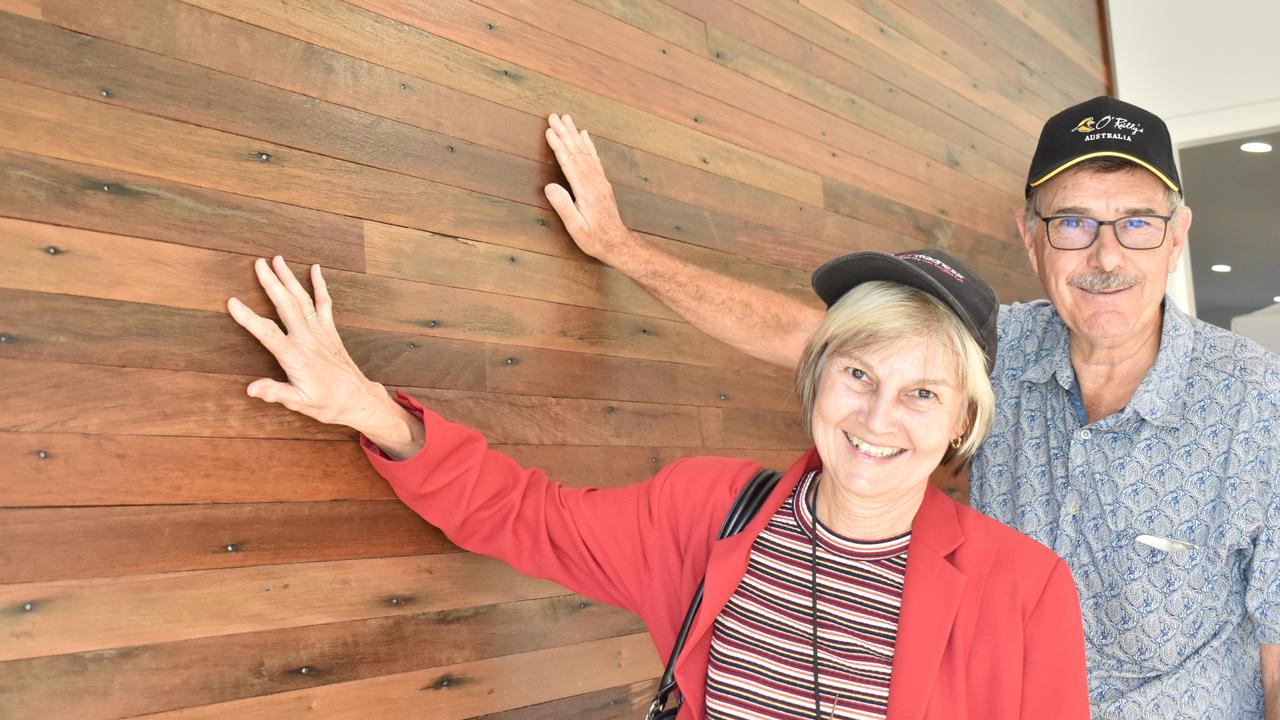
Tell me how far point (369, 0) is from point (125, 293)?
0.74 meters

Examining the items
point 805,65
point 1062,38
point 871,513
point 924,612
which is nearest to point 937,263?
point 871,513

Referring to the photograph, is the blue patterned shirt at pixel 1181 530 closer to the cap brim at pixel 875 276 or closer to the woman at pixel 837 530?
the woman at pixel 837 530

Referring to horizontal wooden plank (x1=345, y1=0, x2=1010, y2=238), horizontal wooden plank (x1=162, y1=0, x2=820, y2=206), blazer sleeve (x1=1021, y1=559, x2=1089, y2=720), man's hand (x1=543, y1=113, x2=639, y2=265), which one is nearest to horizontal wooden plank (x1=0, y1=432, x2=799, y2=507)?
man's hand (x1=543, y1=113, x2=639, y2=265)

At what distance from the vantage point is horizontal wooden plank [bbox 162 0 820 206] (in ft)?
6.63

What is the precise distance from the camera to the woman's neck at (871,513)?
1.81m

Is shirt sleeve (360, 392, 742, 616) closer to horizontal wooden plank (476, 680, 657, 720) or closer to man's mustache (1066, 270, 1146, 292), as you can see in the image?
horizontal wooden plank (476, 680, 657, 720)

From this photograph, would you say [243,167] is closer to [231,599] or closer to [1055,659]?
[231,599]

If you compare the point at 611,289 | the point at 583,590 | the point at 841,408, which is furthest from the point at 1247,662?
the point at 611,289

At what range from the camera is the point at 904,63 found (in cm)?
375

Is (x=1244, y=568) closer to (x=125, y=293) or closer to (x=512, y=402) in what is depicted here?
(x=512, y=402)

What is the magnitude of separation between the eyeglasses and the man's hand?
0.88 m

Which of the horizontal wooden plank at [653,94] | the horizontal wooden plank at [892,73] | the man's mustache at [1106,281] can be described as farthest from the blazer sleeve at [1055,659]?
the horizontal wooden plank at [892,73]

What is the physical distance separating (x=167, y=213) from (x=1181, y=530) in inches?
73.4

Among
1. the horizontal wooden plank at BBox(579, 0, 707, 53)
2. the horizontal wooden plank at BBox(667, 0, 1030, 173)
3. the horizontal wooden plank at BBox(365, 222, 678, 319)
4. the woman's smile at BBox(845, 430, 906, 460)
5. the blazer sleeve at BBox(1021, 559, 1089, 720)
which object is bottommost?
the blazer sleeve at BBox(1021, 559, 1089, 720)
